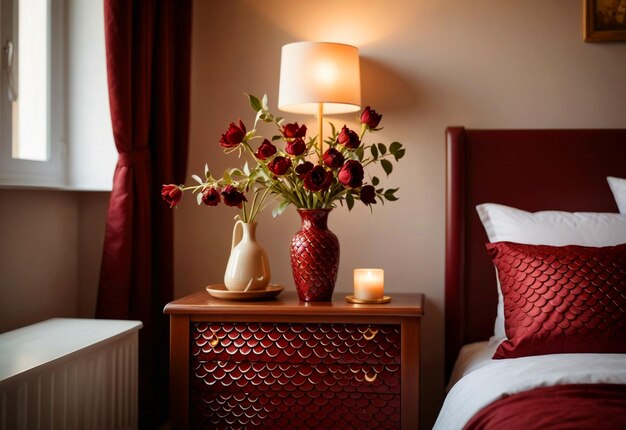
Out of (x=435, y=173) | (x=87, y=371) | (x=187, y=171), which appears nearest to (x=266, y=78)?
(x=187, y=171)

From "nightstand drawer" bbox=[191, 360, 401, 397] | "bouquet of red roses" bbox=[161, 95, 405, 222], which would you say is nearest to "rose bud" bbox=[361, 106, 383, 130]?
"bouquet of red roses" bbox=[161, 95, 405, 222]

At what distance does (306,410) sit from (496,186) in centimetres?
110

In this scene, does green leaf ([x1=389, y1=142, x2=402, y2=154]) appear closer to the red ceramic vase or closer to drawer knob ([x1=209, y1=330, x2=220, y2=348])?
the red ceramic vase

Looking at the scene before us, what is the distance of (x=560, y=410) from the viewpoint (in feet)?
4.75

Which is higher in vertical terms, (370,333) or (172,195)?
(172,195)

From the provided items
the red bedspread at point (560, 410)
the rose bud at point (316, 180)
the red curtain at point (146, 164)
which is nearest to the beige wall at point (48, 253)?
the red curtain at point (146, 164)

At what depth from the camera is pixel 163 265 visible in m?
2.61

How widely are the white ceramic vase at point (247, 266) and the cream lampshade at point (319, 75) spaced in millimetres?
508

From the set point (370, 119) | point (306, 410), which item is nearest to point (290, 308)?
point (306, 410)

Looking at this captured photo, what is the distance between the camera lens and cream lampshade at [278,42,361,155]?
7.98 feet

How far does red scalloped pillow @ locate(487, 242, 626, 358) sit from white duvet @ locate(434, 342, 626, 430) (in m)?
0.06

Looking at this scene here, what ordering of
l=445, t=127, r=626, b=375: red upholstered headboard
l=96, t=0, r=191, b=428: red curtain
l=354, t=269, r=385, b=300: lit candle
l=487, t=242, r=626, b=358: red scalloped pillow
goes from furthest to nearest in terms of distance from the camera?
l=445, t=127, r=626, b=375: red upholstered headboard → l=96, t=0, r=191, b=428: red curtain → l=354, t=269, r=385, b=300: lit candle → l=487, t=242, r=626, b=358: red scalloped pillow

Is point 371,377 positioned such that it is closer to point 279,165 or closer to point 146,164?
point 279,165

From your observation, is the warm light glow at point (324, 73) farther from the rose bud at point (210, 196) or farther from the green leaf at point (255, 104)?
the rose bud at point (210, 196)
